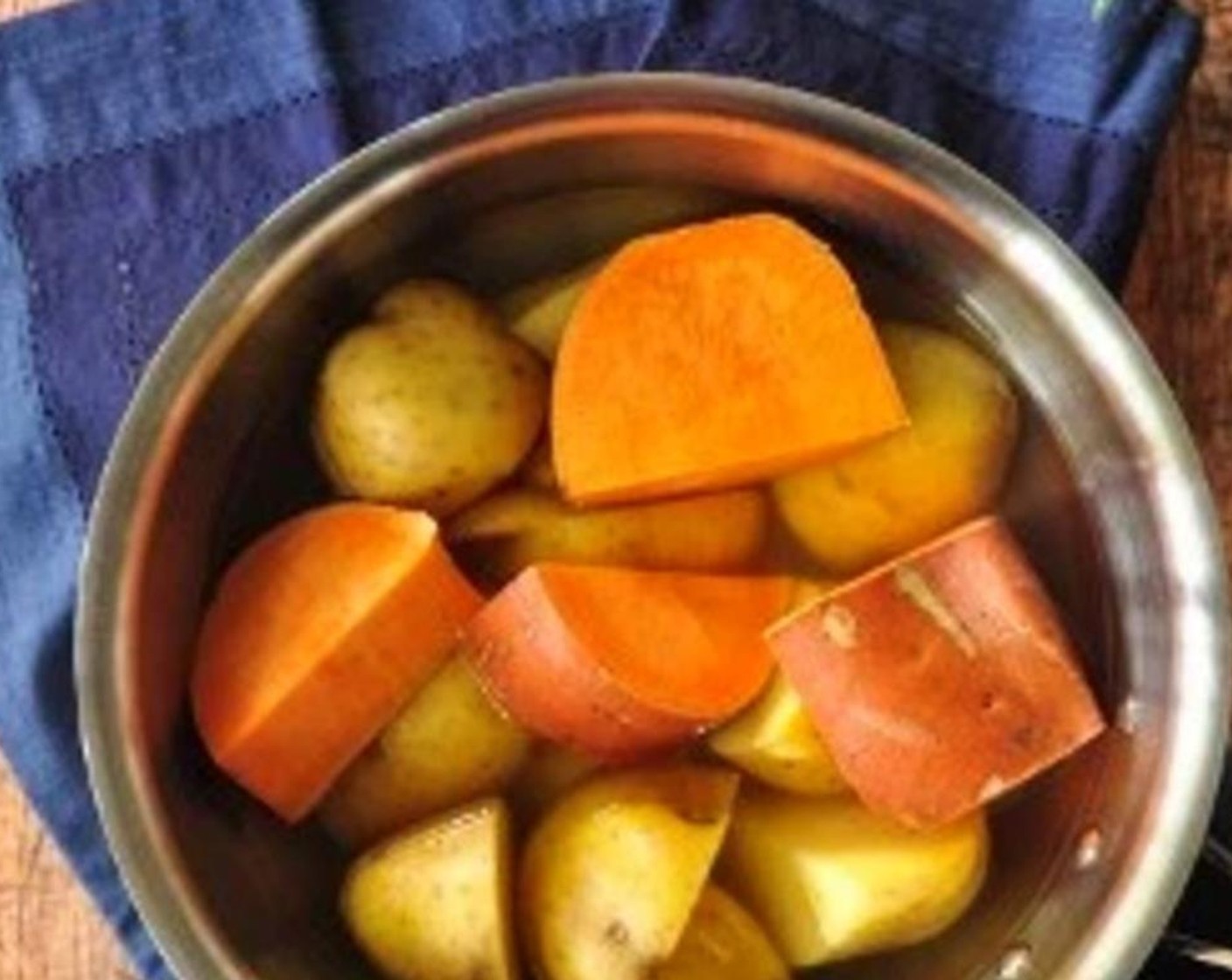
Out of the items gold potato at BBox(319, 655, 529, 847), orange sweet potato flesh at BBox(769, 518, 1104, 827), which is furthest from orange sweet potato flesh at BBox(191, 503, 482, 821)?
orange sweet potato flesh at BBox(769, 518, 1104, 827)

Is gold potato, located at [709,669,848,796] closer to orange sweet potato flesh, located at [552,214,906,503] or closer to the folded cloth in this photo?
orange sweet potato flesh, located at [552,214,906,503]

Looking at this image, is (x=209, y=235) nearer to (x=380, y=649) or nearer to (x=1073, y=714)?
(x=380, y=649)

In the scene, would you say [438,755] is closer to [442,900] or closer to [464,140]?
[442,900]

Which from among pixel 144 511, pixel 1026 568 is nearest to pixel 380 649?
pixel 144 511

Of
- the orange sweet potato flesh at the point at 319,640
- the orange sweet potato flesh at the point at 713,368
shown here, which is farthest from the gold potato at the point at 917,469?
the orange sweet potato flesh at the point at 319,640

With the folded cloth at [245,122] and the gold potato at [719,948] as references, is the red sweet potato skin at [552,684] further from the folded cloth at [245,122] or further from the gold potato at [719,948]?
the folded cloth at [245,122]
